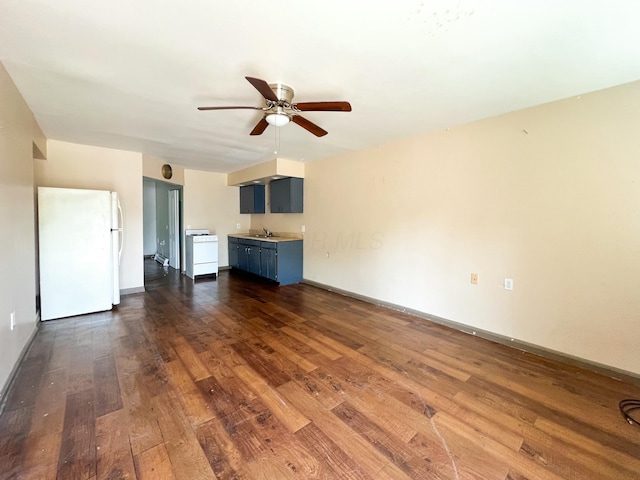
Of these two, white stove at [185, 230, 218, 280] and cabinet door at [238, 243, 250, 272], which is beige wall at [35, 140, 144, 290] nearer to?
white stove at [185, 230, 218, 280]

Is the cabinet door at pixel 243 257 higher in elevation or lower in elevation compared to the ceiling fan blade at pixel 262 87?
lower

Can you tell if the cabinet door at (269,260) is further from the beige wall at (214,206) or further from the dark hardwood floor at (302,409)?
the dark hardwood floor at (302,409)

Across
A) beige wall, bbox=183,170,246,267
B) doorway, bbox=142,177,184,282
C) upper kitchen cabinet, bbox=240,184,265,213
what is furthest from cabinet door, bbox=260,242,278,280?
doorway, bbox=142,177,184,282

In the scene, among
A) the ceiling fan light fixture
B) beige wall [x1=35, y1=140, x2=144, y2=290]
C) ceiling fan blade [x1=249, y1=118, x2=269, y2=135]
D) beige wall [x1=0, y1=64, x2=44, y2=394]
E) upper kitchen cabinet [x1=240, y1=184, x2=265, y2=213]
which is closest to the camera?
beige wall [x1=0, y1=64, x2=44, y2=394]

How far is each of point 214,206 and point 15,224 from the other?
4.13m

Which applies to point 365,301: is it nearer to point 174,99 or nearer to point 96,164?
point 174,99

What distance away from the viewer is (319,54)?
1.77m

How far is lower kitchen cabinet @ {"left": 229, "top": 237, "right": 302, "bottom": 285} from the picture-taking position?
5.02 metres

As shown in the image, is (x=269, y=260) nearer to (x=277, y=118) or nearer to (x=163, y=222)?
(x=277, y=118)

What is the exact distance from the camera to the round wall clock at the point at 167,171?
5.24 metres

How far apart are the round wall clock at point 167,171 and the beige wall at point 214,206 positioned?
0.38 meters

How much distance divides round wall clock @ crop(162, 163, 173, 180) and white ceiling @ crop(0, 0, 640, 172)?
235cm

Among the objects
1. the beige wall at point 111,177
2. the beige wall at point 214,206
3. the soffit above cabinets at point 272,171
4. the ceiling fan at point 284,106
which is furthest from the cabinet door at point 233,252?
the ceiling fan at point 284,106

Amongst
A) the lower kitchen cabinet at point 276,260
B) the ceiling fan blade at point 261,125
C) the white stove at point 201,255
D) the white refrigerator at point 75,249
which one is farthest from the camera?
the white stove at point 201,255
